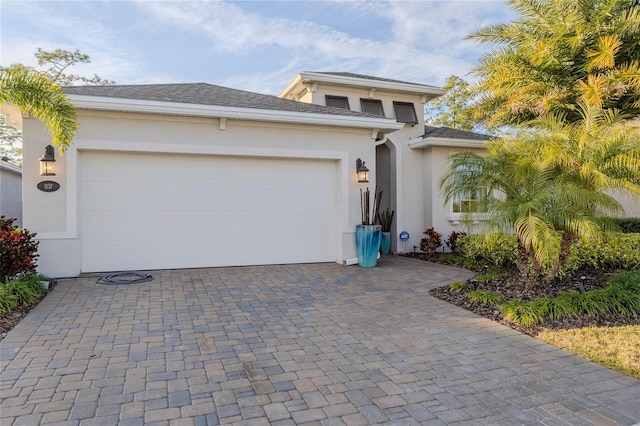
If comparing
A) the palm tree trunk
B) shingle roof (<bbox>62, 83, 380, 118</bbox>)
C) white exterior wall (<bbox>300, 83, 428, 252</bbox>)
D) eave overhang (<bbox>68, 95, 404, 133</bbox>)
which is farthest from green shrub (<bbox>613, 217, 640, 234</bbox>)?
shingle roof (<bbox>62, 83, 380, 118</bbox>)

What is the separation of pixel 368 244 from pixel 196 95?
5.00m

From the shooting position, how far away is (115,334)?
14.0ft

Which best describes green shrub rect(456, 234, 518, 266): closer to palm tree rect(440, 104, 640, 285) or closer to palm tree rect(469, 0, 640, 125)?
palm tree rect(440, 104, 640, 285)

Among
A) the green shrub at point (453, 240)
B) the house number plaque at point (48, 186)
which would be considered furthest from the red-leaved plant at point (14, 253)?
the green shrub at point (453, 240)

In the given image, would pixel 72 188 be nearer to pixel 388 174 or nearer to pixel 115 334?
pixel 115 334

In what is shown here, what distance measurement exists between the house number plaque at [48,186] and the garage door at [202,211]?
424 millimetres

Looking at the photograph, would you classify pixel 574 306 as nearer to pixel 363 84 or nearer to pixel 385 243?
pixel 385 243

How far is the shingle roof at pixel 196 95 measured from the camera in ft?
24.8

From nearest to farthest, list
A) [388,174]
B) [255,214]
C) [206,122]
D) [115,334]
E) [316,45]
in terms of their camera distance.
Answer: [115,334]
[206,122]
[255,214]
[388,174]
[316,45]

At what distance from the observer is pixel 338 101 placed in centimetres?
1117

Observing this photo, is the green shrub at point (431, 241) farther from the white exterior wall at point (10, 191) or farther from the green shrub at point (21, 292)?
the white exterior wall at point (10, 191)

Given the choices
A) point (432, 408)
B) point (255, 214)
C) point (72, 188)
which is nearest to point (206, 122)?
point (255, 214)

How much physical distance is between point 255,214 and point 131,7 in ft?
20.5

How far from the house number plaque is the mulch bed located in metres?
6.91
